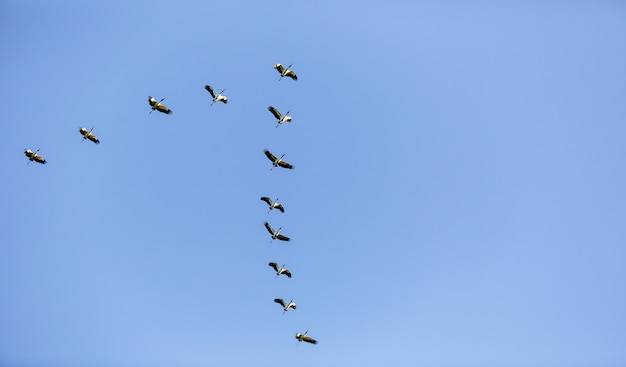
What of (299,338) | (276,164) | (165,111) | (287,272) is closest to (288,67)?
(276,164)

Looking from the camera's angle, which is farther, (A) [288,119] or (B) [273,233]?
(B) [273,233]

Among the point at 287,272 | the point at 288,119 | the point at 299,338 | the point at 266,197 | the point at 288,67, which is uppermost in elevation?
the point at 288,67

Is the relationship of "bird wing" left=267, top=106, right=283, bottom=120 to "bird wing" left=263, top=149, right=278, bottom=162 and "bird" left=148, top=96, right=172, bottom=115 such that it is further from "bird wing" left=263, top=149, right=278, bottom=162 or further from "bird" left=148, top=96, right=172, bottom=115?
"bird" left=148, top=96, right=172, bottom=115

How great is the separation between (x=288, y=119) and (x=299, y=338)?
78.5 ft

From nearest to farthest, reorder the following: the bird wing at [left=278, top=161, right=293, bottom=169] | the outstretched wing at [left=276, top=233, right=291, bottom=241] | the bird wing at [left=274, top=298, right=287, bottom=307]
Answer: the bird wing at [left=278, top=161, right=293, bottom=169] < the bird wing at [left=274, top=298, right=287, bottom=307] < the outstretched wing at [left=276, top=233, right=291, bottom=241]

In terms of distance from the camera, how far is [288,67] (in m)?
67.7

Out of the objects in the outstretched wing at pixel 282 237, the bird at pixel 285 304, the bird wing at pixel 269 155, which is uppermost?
the bird wing at pixel 269 155

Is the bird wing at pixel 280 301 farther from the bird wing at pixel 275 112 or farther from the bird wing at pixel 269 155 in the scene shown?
the bird wing at pixel 275 112

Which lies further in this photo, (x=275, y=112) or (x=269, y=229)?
(x=269, y=229)

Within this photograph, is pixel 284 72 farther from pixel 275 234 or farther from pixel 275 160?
pixel 275 234

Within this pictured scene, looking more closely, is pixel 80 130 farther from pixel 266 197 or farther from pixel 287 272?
pixel 287 272

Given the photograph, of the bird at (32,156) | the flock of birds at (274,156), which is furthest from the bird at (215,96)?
the bird at (32,156)

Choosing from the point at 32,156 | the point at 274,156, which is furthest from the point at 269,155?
the point at 32,156

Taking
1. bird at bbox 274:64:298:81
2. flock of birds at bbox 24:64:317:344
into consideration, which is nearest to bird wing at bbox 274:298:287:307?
flock of birds at bbox 24:64:317:344
